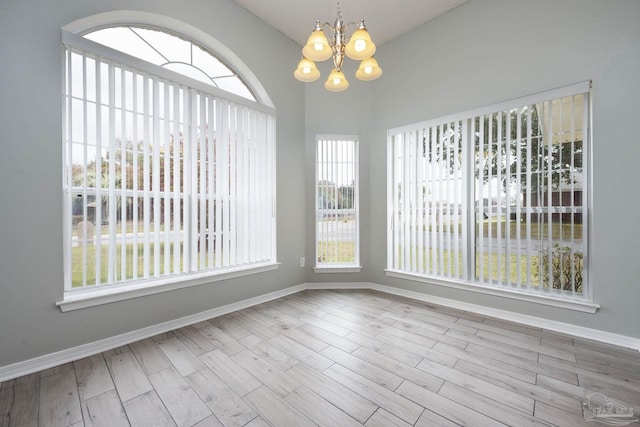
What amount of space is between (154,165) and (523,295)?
3.61m

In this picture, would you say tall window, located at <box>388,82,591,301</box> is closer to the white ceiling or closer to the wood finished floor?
the wood finished floor

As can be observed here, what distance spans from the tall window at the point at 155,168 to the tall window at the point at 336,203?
0.87 meters

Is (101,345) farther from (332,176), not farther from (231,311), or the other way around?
(332,176)

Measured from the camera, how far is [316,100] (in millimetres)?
3566

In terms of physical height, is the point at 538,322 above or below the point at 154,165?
below

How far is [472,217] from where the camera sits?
9.21 feet

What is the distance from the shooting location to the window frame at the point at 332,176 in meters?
3.60

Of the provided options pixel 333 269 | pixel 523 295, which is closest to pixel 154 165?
pixel 333 269

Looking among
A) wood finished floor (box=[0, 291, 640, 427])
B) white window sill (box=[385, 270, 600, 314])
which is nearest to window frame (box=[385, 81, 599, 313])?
white window sill (box=[385, 270, 600, 314])

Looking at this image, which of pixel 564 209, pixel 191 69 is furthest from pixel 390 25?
pixel 564 209

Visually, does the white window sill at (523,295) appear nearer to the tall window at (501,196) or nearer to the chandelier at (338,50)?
the tall window at (501,196)

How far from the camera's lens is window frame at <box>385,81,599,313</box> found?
7.27 ft

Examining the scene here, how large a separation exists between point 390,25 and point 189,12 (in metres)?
2.24

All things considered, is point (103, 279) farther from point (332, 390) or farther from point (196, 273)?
point (332, 390)
